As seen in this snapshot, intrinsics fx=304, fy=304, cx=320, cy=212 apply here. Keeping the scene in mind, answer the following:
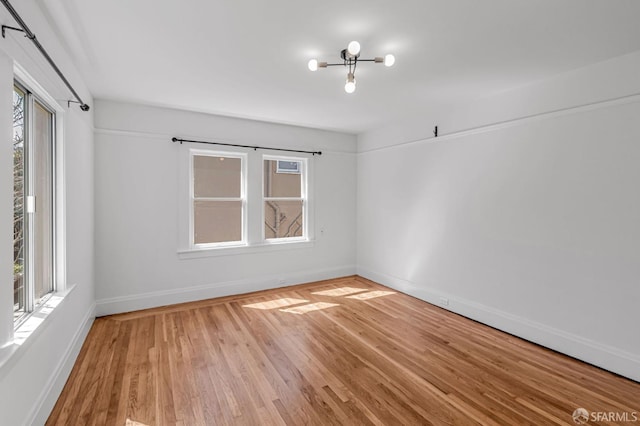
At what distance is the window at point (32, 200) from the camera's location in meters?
1.91

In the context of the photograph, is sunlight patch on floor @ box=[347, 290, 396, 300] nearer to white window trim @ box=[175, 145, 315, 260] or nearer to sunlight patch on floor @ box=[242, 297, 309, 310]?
sunlight patch on floor @ box=[242, 297, 309, 310]

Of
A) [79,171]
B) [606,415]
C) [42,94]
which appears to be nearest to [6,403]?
[42,94]

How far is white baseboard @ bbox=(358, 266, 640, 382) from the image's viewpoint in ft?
8.25

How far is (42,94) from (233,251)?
2842 millimetres

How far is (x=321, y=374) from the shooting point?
2514mm

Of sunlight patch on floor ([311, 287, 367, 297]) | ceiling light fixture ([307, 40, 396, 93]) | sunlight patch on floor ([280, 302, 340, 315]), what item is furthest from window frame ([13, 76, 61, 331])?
sunlight patch on floor ([311, 287, 367, 297])

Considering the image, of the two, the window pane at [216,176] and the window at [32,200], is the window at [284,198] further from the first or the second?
the window at [32,200]

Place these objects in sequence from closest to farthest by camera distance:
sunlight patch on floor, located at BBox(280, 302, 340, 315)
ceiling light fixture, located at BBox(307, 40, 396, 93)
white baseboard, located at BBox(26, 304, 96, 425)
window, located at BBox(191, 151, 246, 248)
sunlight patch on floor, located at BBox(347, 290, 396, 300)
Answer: white baseboard, located at BBox(26, 304, 96, 425), ceiling light fixture, located at BBox(307, 40, 396, 93), sunlight patch on floor, located at BBox(280, 302, 340, 315), window, located at BBox(191, 151, 246, 248), sunlight patch on floor, located at BBox(347, 290, 396, 300)

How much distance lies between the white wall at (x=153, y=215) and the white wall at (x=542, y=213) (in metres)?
2.33

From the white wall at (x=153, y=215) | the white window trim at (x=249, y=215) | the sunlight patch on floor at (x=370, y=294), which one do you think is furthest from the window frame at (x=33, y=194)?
the sunlight patch on floor at (x=370, y=294)

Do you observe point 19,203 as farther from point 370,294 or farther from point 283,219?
point 370,294

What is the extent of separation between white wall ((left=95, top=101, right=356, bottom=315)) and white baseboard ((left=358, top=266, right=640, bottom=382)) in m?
2.47

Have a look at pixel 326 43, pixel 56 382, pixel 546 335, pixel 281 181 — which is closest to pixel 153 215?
pixel 281 181

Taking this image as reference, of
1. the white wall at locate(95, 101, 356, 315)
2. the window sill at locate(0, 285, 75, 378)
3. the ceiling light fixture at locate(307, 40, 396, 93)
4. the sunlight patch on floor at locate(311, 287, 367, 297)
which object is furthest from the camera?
the sunlight patch on floor at locate(311, 287, 367, 297)
